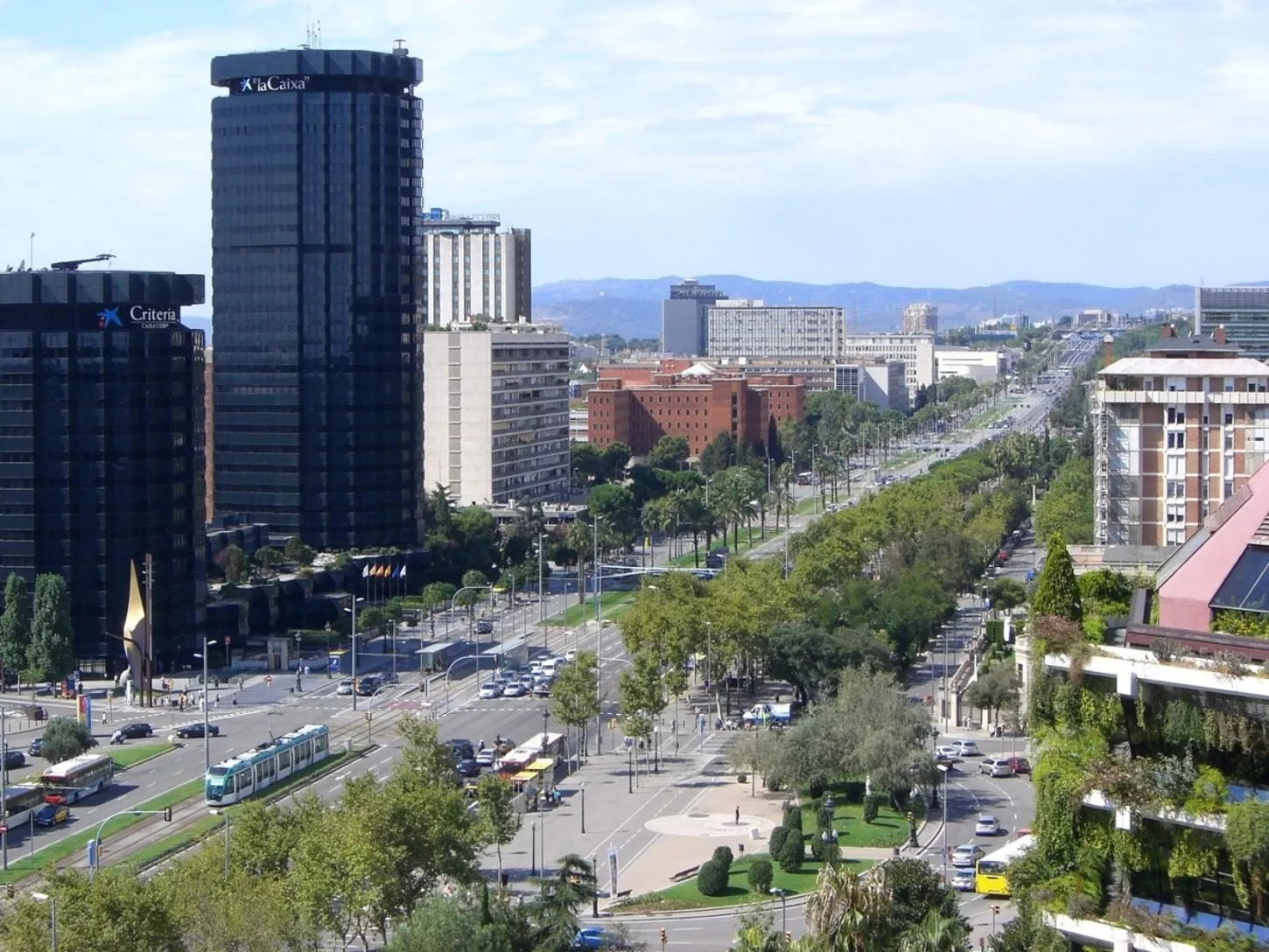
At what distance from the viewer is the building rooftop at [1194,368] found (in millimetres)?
101562

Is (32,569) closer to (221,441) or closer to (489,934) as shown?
(221,441)

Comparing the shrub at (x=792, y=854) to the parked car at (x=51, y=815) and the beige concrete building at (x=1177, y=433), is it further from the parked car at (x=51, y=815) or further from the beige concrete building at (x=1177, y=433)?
the beige concrete building at (x=1177, y=433)

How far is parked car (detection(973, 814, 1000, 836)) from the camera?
72.6 m

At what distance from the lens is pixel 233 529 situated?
13825cm

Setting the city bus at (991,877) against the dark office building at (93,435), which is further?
the dark office building at (93,435)

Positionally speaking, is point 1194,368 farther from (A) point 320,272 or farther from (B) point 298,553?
Result: (A) point 320,272

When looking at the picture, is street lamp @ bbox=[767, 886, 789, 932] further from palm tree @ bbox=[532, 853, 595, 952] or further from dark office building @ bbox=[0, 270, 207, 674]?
dark office building @ bbox=[0, 270, 207, 674]

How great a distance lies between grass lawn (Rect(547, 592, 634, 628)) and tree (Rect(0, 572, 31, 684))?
126 ft

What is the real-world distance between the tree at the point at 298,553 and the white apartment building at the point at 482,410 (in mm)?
39548

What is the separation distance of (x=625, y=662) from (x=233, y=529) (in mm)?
35543

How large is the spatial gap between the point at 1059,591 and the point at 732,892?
41766mm

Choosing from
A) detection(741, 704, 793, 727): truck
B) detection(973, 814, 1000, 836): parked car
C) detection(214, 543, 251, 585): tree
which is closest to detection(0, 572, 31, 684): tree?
detection(214, 543, 251, 585): tree

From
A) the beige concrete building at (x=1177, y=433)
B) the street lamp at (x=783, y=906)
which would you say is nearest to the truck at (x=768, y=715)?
the beige concrete building at (x=1177, y=433)

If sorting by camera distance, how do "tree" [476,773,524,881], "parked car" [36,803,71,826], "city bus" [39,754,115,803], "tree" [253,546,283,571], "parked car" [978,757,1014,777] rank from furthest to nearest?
"tree" [253,546,283,571], "parked car" [978,757,1014,777], "city bus" [39,754,115,803], "parked car" [36,803,71,826], "tree" [476,773,524,881]
